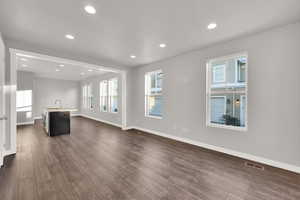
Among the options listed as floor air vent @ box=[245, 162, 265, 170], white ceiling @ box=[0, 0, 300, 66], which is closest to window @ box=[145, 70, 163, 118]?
white ceiling @ box=[0, 0, 300, 66]

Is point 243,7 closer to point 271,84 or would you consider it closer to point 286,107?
point 271,84

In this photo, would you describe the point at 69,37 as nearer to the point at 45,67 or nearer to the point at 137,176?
the point at 137,176

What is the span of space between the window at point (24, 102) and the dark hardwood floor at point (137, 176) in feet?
16.0

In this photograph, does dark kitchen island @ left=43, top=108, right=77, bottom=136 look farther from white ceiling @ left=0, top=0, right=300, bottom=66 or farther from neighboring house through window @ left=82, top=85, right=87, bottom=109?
neighboring house through window @ left=82, top=85, right=87, bottom=109

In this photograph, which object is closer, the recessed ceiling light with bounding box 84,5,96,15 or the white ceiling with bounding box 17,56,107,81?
the recessed ceiling light with bounding box 84,5,96,15

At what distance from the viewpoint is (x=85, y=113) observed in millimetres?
9641

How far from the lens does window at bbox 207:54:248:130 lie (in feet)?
10.1

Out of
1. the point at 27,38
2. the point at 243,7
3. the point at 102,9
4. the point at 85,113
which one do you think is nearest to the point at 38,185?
the point at 102,9

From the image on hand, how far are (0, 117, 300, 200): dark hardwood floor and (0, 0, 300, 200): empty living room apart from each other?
20mm

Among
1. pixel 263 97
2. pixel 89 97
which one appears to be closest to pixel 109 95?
pixel 89 97

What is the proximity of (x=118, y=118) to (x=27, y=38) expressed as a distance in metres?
4.35

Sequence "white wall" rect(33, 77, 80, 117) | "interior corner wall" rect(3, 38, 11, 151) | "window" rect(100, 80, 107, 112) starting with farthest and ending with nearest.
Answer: "white wall" rect(33, 77, 80, 117) < "window" rect(100, 80, 107, 112) < "interior corner wall" rect(3, 38, 11, 151)

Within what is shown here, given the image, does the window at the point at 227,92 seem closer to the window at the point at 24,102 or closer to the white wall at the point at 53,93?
the window at the point at 24,102

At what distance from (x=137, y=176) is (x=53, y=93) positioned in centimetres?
993
